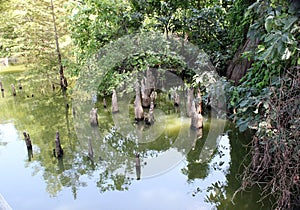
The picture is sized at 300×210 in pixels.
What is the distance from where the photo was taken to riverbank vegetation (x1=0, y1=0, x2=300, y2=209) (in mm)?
2059

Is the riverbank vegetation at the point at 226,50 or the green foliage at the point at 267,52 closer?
the green foliage at the point at 267,52

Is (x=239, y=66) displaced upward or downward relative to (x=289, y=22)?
downward

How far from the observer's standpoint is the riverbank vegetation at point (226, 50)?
206 centimetres

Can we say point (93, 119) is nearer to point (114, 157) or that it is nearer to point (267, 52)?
point (114, 157)

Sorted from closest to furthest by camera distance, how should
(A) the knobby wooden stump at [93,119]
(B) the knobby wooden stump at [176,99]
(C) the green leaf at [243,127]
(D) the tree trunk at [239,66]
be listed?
1. (C) the green leaf at [243,127]
2. (D) the tree trunk at [239,66]
3. (A) the knobby wooden stump at [93,119]
4. (B) the knobby wooden stump at [176,99]

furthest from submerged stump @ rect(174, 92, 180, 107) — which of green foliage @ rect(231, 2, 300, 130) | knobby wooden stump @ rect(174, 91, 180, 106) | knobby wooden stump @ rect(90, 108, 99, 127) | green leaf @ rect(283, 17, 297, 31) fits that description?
green leaf @ rect(283, 17, 297, 31)

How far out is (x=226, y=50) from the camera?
18.5ft

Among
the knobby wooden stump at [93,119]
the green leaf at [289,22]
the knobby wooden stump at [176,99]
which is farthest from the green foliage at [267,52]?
the knobby wooden stump at [93,119]

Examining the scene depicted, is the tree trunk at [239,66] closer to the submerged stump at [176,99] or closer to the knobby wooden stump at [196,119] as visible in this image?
the knobby wooden stump at [196,119]

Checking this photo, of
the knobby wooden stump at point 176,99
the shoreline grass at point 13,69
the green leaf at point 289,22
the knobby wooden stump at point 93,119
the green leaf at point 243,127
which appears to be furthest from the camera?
the shoreline grass at point 13,69

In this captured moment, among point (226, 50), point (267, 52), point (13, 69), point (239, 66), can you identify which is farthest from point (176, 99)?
point (13, 69)

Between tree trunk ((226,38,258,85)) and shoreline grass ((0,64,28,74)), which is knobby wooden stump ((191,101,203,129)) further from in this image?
shoreline grass ((0,64,28,74))

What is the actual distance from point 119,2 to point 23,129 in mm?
3541

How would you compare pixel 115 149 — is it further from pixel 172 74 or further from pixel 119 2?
pixel 119 2
